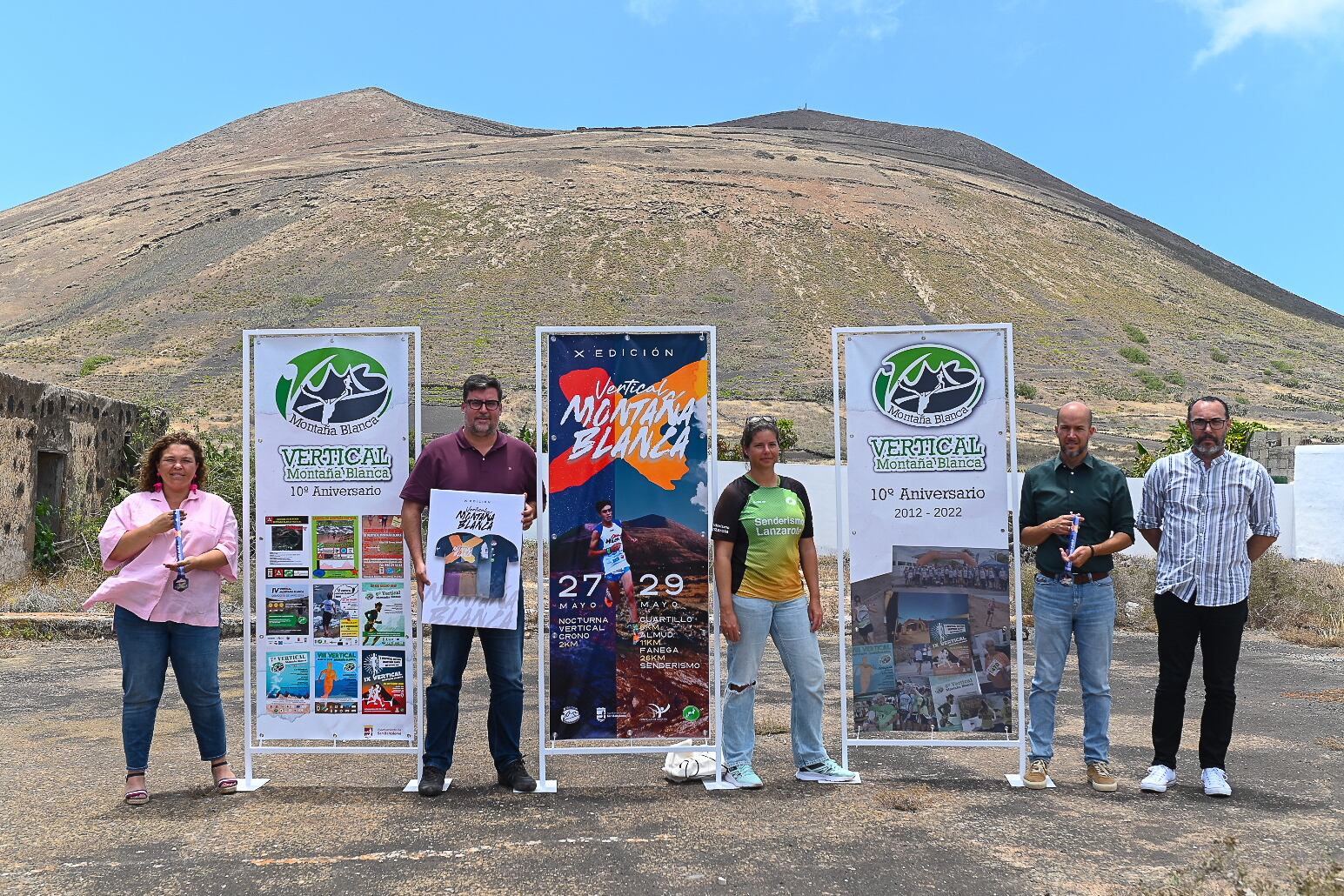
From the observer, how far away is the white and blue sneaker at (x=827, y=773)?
5809 mm

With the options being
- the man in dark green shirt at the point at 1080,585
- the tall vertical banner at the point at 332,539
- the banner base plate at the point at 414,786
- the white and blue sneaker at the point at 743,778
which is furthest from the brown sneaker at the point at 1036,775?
the tall vertical banner at the point at 332,539

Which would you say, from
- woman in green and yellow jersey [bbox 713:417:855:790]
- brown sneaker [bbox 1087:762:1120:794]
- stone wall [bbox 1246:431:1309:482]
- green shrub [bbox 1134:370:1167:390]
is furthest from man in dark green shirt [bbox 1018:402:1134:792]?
green shrub [bbox 1134:370:1167:390]

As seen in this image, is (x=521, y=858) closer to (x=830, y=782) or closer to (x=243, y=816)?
(x=243, y=816)

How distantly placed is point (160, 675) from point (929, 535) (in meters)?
3.95

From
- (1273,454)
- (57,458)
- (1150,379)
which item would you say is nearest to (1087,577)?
(57,458)

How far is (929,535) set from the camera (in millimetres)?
6094

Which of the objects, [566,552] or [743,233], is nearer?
[566,552]

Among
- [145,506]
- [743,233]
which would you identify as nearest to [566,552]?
[145,506]

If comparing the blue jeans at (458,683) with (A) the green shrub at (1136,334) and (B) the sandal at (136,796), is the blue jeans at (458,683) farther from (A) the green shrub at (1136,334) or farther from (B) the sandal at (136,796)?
(A) the green shrub at (1136,334)

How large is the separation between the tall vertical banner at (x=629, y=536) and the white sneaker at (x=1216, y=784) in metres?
2.46

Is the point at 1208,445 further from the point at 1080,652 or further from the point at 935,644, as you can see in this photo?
the point at 935,644

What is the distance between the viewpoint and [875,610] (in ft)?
20.1

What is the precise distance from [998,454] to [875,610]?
1053 millimetres

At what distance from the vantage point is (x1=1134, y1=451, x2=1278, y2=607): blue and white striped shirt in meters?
5.61
